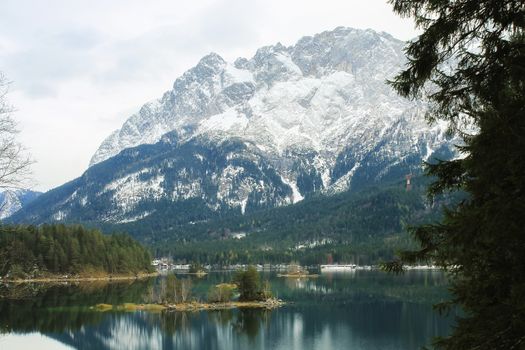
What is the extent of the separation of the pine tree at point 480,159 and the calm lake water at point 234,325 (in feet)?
213

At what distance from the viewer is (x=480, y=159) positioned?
9430 millimetres

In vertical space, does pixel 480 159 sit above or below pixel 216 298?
above

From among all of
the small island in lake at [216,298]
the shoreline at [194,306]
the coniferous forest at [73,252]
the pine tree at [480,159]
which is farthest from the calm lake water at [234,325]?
the pine tree at [480,159]

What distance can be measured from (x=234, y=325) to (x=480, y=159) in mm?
85208

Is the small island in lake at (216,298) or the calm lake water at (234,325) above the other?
the small island in lake at (216,298)

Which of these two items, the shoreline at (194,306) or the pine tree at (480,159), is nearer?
the pine tree at (480,159)

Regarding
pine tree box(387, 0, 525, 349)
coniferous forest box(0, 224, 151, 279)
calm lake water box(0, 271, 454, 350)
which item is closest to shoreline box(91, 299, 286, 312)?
calm lake water box(0, 271, 454, 350)

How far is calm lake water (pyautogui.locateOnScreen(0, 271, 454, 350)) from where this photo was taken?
76.9 metres

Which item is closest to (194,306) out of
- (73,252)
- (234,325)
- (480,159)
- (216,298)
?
(216,298)

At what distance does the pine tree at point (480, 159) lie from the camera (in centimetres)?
852

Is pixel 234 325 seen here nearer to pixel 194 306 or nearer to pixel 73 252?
pixel 194 306

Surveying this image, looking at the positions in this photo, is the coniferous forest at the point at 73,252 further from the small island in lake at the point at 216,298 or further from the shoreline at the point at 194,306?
the shoreline at the point at 194,306

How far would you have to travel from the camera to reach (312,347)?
7394 cm

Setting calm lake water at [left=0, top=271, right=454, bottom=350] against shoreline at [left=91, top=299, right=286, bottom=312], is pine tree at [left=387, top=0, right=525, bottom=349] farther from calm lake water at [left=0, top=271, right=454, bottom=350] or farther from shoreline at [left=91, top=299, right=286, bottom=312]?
shoreline at [left=91, top=299, right=286, bottom=312]
